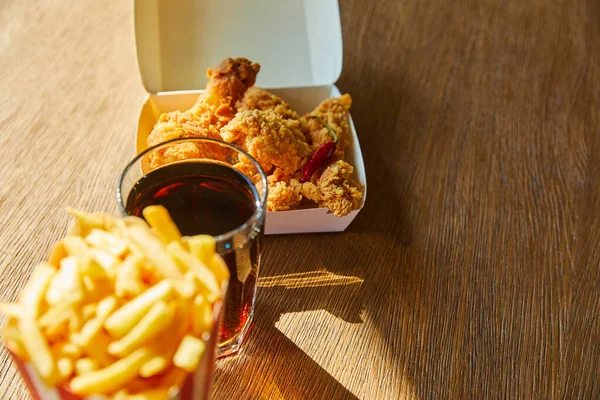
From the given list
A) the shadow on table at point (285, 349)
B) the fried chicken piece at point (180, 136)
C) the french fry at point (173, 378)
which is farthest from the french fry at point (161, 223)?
the shadow on table at point (285, 349)

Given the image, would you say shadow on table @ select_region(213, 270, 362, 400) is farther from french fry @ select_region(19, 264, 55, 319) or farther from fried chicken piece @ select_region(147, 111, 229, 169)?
french fry @ select_region(19, 264, 55, 319)

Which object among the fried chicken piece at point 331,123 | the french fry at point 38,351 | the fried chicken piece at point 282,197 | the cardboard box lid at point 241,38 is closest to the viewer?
the french fry at point 38,351

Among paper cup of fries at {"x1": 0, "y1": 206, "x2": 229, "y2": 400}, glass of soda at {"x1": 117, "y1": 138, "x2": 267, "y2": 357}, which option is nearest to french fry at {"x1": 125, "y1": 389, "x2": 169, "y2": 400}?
paper cup of fries at {"x1": 0, "y1": 206, "x2": 229, "y2": 400}

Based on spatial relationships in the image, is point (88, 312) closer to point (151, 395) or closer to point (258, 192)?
point (151, 395)

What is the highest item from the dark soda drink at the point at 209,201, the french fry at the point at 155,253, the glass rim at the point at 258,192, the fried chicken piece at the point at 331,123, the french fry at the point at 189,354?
the french fry at the point at 155,253

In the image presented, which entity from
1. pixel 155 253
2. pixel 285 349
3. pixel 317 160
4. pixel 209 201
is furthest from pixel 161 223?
pixel 317 160

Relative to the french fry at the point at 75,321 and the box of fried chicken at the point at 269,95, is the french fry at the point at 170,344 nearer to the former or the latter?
the french fry at the point at 75,321
